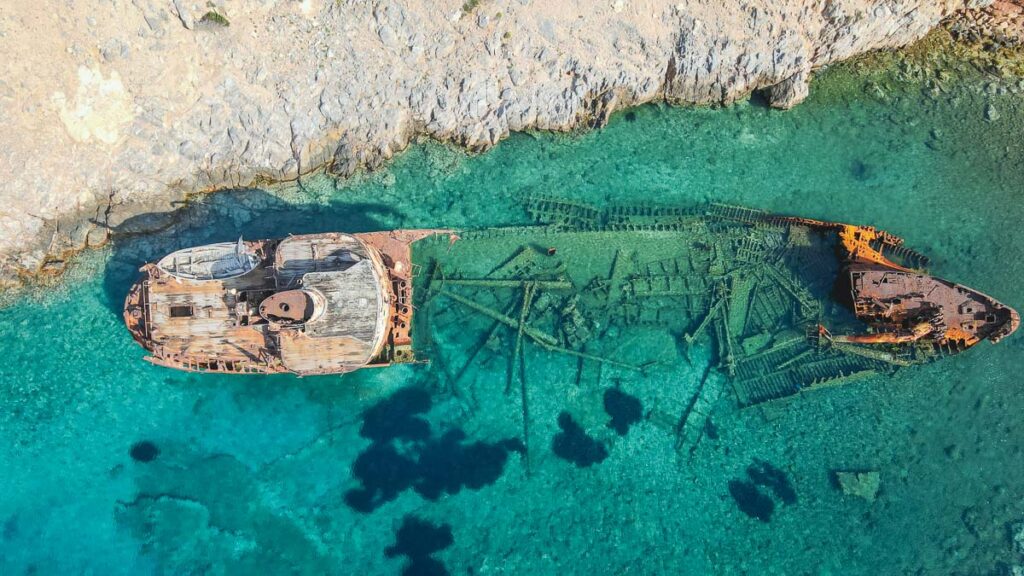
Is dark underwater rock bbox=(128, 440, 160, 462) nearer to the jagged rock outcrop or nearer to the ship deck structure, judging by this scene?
the ship deck structure

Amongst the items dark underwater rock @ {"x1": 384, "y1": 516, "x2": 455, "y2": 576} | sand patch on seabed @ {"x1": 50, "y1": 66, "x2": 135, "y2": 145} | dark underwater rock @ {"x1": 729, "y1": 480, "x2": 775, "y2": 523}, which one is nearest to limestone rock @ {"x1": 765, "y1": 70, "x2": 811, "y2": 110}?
dark underwater rock @ {"x1": 729, "y1": 480, "x2": 775, "y2": 523}

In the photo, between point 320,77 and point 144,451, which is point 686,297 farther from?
point 144,451

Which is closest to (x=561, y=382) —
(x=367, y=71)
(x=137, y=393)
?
(x=367, y=71)

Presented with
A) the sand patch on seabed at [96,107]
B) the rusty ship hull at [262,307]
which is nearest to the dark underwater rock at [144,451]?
the rusty ship hull at [262,307]

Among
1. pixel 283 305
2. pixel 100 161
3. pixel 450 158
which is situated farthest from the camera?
pixel 450 158

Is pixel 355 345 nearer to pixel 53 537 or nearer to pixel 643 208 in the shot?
pixel 643 208

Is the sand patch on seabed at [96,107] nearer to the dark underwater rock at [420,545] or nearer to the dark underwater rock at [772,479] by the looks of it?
the dark underwater rock at [420,545]

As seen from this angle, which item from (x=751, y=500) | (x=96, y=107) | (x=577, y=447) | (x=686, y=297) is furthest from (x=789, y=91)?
(x=96, y=107)
